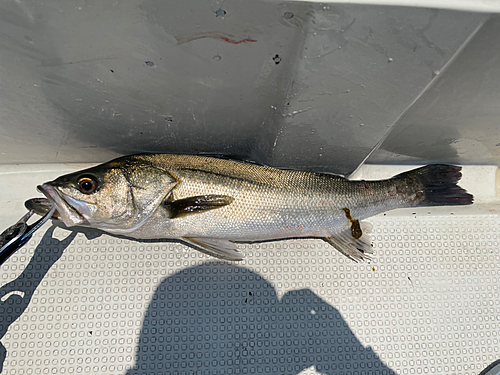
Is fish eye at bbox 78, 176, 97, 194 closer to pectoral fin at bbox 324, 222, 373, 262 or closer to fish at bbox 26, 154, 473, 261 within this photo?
fish at bbox 26, 154, 473, 261

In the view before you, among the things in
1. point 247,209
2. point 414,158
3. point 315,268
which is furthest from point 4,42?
point 414,158

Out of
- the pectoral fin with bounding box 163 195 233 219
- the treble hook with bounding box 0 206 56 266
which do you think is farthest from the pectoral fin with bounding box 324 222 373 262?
the treble hook with bounding box 0 206 56 266

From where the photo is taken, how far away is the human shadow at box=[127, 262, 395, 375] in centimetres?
233

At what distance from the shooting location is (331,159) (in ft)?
7.84

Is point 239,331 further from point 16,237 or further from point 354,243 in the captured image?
point 16,237

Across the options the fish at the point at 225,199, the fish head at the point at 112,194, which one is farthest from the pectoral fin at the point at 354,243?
the fish head at the point at 112,194

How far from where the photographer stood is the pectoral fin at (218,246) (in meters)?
2.25

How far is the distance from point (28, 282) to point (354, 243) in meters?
2.65

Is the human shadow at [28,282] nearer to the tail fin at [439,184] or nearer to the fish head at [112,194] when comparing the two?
the fish head at [112,194]

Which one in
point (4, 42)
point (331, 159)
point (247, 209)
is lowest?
point (247, 209)

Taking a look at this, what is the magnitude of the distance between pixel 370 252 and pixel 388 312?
51 cm

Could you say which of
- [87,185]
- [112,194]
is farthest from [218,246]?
[87,185]

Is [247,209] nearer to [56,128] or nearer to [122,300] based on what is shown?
[122,300]

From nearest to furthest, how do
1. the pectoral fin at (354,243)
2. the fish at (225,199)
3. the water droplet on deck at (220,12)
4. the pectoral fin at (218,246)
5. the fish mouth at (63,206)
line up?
the water droplet on deck at (220,12) < the fish mouth at (63,206) < the fish at (225,199) < the pectoral fin at (218,246) < the pectoral fin at (354,243)
